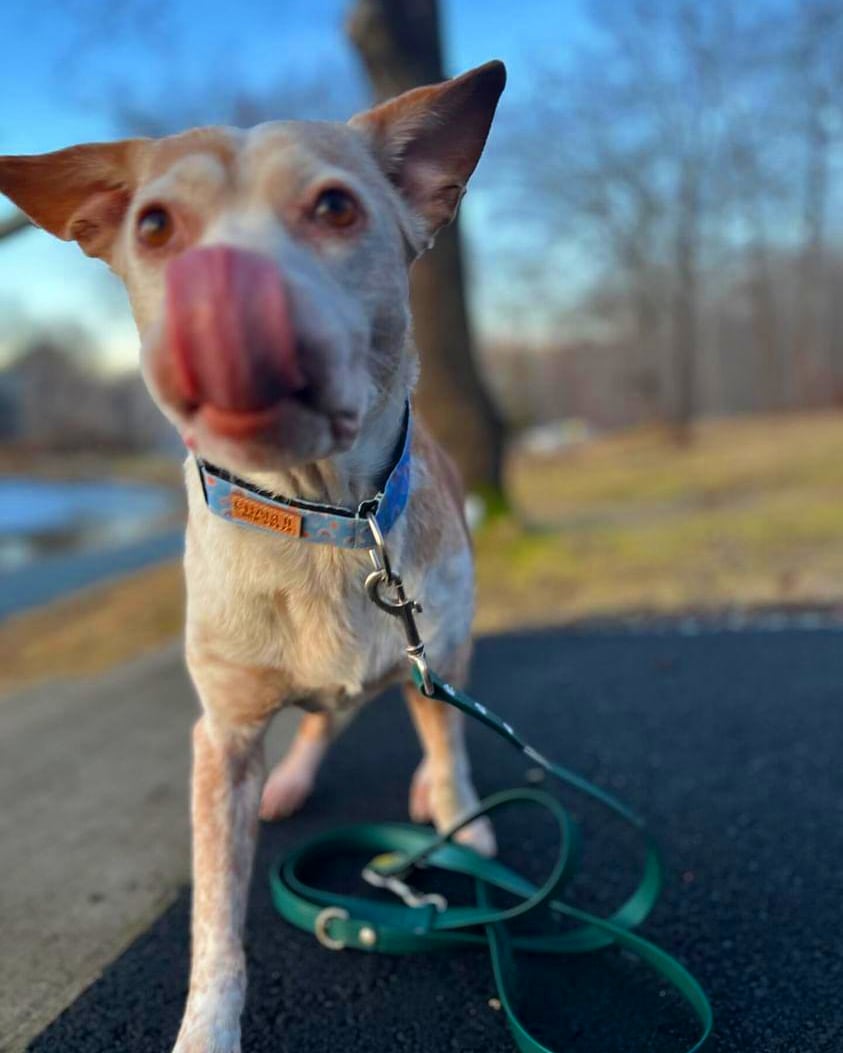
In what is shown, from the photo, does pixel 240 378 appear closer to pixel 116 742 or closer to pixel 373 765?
pixel 373 765

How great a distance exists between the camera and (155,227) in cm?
166

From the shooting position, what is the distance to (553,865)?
8.78ft

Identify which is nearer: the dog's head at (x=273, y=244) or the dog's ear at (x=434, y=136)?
the dog's head at (x=273, y=244)

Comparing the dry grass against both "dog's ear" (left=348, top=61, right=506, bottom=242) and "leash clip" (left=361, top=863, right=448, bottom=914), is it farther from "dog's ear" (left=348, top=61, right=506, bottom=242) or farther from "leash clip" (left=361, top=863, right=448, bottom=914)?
"dog's ear" (left=348, top=61, right=506, bottom=242)

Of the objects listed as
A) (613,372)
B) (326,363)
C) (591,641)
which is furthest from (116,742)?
(613,372)

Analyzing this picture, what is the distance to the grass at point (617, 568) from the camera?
6.01 m

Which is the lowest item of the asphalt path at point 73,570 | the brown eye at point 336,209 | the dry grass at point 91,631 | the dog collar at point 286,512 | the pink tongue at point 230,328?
the asphalt path at point 73,570

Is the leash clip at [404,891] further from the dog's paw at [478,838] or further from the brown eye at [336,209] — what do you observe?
the brown eye at [336,209]

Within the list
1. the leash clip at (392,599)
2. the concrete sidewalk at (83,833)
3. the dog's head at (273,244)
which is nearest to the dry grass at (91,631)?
the concrete sidewalk at (83,833)

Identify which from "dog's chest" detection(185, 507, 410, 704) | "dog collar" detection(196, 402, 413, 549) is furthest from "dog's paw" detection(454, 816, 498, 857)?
"dog collar" detection(196, 402, 413, 549)

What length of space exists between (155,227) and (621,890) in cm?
205

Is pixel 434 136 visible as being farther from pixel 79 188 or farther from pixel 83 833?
pixel 83 833

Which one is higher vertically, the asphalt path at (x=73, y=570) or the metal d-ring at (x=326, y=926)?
the metal d-ring at (x=326, y=926)

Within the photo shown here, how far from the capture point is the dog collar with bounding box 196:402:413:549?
1.85m
